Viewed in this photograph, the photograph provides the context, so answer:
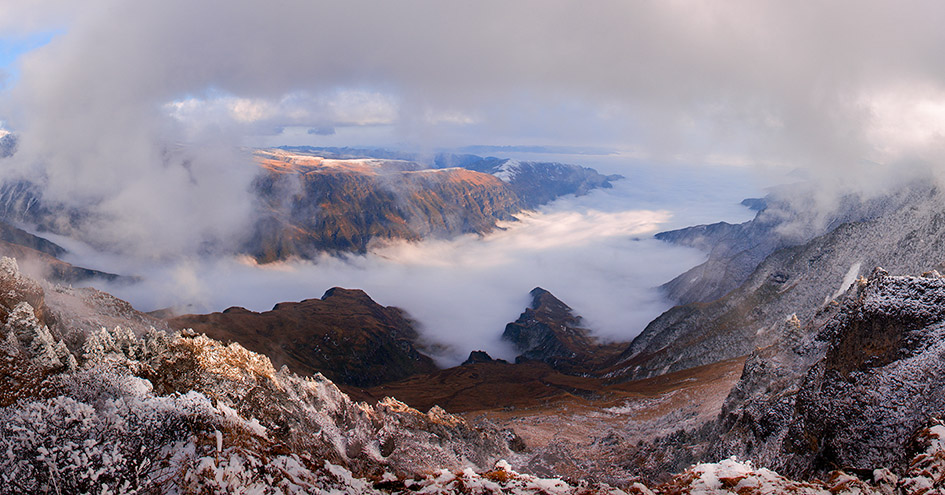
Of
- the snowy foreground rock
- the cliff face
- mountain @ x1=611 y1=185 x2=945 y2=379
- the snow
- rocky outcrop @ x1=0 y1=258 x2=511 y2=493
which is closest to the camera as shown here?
the snowy foreground rock

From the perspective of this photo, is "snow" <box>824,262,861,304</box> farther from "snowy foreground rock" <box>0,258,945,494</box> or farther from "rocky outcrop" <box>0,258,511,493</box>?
Result: "rocky outcrop" <box>0,258,511,493</box>

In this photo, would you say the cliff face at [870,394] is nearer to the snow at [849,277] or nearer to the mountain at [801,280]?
the mountain at [801,280]

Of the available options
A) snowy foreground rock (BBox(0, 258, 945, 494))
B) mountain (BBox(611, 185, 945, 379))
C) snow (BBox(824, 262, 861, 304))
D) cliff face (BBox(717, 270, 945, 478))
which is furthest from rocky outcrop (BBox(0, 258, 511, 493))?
snow (BBox(824, 262, 861, 304))

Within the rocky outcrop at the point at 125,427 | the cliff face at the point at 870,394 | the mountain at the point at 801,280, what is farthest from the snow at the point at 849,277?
the rocky outcrop at the point at 125,427

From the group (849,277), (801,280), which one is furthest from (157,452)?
(801,280)

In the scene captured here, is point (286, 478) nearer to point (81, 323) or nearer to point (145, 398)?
point (145, 398)

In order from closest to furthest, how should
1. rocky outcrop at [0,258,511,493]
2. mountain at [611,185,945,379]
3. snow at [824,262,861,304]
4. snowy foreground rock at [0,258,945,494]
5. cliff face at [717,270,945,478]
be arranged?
1. snowy foreground rock at [0,258,945,494]
2. rocky outcrop at [0,258,511,493]
3. cliff face at [717,270,945,478]
4. mountain at [611,185,945,379]
5. snow at [824,262,861,304]

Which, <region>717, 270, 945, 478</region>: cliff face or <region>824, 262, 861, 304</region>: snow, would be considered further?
<region>824, 262, 861, 304</region>: snow

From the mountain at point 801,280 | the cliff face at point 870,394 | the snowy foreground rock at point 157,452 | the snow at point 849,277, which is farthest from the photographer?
the snow at point 849,277

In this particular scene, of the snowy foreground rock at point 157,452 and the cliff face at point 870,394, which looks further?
the cliff face at point 870,394

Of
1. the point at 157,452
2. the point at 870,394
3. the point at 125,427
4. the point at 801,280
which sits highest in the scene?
the point at 870,394

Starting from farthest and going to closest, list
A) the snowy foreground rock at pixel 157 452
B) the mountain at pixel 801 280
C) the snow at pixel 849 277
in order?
1. the snow at pixel 849 277
2. the mountain at pixel 801 280
3. the snowy foreground rock at pixel 157 452

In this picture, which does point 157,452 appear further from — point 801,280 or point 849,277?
point 801,280
